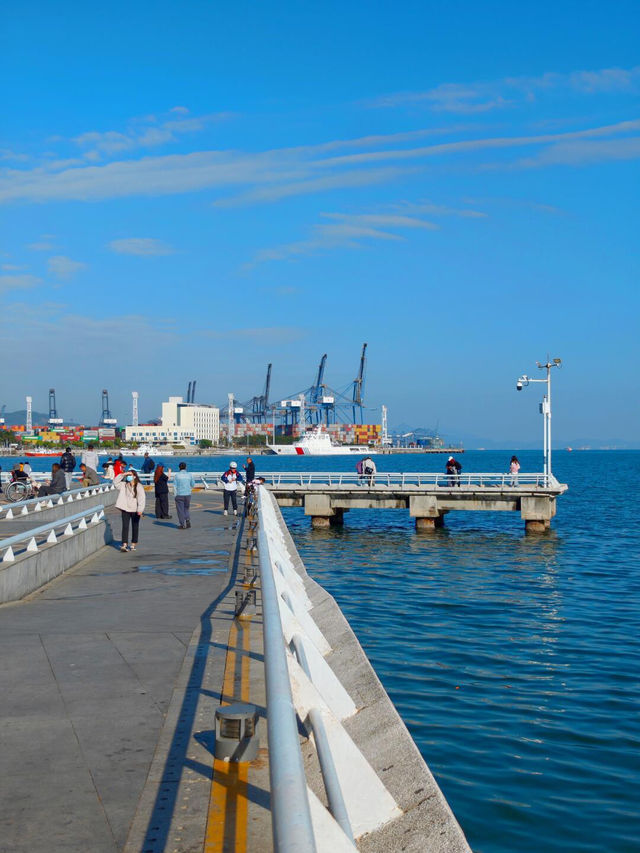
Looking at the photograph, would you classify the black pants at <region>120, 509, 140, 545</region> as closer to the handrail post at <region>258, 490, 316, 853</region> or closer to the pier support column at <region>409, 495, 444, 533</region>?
the handrail post at <region>258, 490, 316, 853</region>

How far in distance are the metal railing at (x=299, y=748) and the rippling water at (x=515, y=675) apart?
2569mm

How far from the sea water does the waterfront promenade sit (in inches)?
84.2

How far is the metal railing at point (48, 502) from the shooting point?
78.7 feet

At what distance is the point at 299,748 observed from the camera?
2.91 metres

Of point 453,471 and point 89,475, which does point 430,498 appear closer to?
point 453,471

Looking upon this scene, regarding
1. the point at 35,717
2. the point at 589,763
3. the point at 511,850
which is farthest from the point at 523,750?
the point at 35,717

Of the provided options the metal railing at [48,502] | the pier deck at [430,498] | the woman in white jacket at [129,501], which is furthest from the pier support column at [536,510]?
the woman in white jacket at [129,501]

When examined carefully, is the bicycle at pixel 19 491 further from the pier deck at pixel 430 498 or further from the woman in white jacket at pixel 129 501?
the woman in white jacket at pixel 129 501

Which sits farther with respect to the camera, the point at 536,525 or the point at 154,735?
the point at 536,525

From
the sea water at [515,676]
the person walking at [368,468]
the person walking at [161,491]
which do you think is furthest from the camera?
the person walking at [368,468]

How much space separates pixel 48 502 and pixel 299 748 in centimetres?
2513

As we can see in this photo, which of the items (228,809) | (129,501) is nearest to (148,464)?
(129,501)

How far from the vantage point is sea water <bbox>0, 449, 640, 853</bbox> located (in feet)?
28.1

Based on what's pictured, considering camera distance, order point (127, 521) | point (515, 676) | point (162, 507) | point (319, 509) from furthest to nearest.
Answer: point (319, 509) < point (162, 507) < point (127, 521) < point (515, 676)
